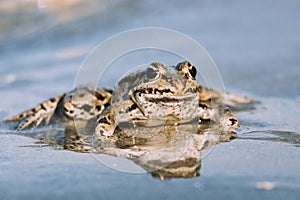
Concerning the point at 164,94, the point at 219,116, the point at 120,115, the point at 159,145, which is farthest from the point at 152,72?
the point at 219,116

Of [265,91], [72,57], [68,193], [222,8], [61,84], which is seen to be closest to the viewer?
[68,193]

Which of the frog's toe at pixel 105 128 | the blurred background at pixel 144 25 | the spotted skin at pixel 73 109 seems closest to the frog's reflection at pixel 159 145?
the frog's toe at pixel 105 128

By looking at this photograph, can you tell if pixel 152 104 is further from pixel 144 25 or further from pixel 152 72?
pixel 144 25

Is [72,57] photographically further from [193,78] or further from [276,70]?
[193,78]

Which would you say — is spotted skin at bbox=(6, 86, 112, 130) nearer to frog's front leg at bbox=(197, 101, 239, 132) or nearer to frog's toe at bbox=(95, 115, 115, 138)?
frog's toe at bbox=(95, 115, 115, 138)

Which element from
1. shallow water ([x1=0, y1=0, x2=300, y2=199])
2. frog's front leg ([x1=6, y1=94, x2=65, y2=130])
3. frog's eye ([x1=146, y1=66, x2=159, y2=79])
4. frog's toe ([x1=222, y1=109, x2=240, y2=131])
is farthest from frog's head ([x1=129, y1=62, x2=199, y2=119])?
frog's front leg ([x1=6, y1=94, x2=65, y2=130])

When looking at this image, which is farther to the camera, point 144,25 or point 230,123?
point 144,25

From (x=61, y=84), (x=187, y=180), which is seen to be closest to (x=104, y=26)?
(x=61, y=84)
